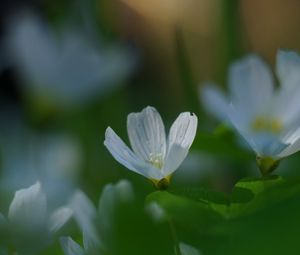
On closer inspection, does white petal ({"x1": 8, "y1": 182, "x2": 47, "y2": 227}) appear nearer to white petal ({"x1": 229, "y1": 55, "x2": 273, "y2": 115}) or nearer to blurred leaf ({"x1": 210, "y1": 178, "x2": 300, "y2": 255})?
blurred leaf ({"x1": 210, "y1": 178, "x2": 300, "y2": 255})

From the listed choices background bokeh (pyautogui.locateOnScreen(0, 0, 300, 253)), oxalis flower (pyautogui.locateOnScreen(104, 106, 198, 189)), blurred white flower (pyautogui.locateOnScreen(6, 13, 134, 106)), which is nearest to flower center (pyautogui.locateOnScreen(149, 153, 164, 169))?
oxalis flower (pyautogui.locateOnScreen(104, 106, 198, 189))

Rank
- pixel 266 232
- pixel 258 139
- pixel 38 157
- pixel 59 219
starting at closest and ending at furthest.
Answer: pixel 266 232 < pixel 59 219 < pixel 258 139 < pixel 38 157

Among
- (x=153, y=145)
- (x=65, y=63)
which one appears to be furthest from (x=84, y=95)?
(x=153, y=145)

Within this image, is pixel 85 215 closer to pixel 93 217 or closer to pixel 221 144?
pixel 93 217

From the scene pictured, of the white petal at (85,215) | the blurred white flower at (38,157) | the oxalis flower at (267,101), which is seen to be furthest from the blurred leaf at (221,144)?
the blurred white flower at (38,157)

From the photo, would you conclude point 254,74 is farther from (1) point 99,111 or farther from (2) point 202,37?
(2) point 202,37

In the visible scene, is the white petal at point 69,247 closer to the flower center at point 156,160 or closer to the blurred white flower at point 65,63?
the flower center at point 156,160
